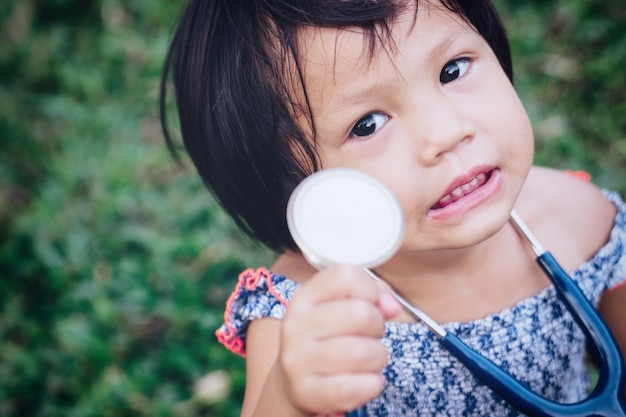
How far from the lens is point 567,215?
130 cm

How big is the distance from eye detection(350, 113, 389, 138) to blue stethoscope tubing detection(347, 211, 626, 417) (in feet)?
1.08

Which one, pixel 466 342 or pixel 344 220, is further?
pixel 466 342

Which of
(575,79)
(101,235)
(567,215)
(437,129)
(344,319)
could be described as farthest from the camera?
(575,79)

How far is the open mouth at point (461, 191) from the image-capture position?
3.27ft

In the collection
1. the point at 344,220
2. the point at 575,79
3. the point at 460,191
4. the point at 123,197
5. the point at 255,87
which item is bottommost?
the point at 344,220

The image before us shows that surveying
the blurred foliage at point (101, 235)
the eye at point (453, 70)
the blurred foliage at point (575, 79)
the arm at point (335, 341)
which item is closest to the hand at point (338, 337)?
the arm at point (335, 341)

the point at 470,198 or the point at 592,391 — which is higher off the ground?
the point at 470,198

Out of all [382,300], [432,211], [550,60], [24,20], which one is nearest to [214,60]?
[432,211]

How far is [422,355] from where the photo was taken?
118cm

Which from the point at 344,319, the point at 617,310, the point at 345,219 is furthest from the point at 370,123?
the point at 617,310

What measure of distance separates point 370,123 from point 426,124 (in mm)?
88

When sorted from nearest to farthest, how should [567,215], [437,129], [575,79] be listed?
1. [437,129]
2. [567,215]
3. [575,79]

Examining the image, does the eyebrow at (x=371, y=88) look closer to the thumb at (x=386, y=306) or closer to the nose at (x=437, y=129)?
the nose at (x=437, y=129)

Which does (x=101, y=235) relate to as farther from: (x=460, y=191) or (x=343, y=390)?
(x=343, y=390)
